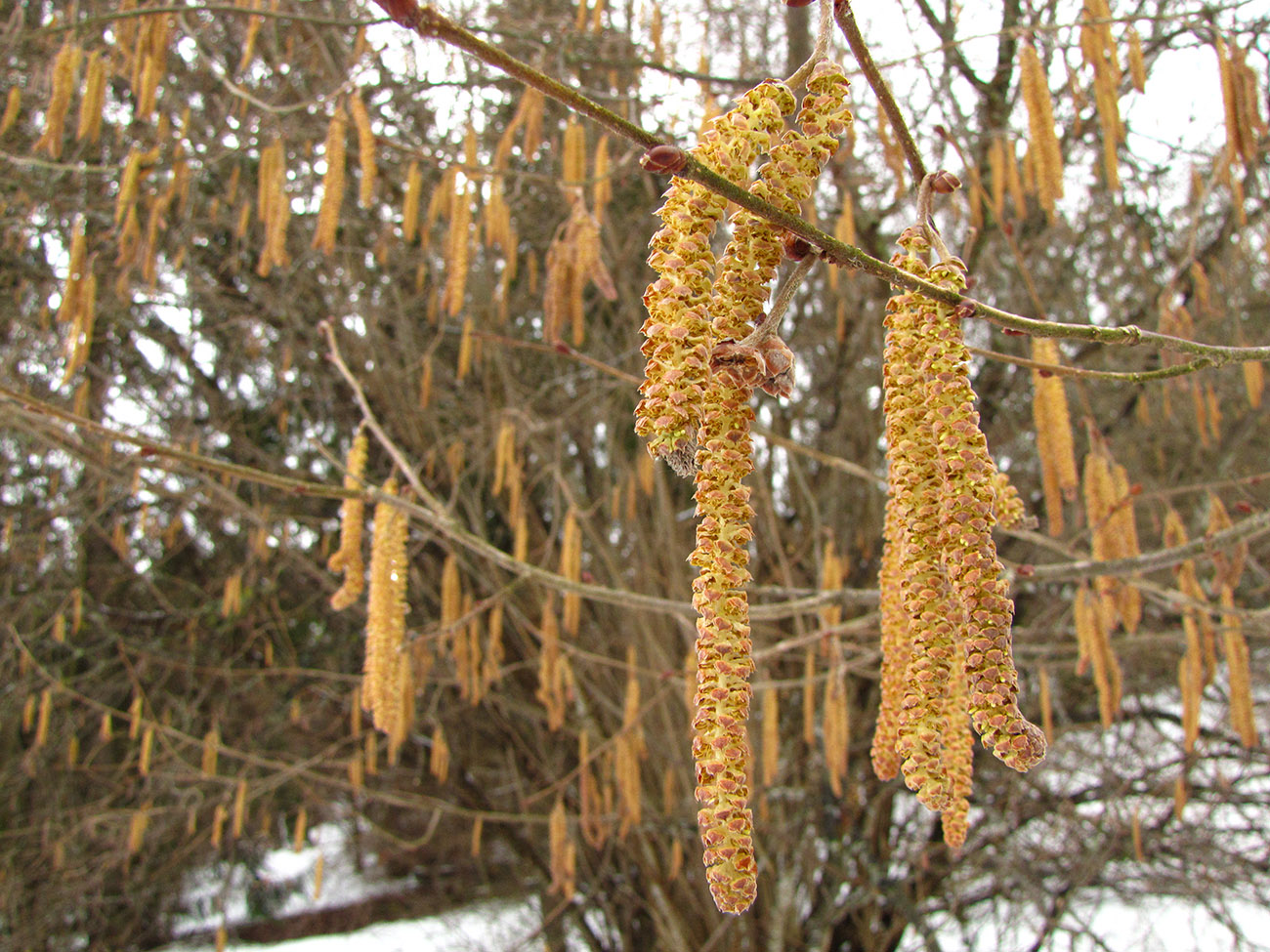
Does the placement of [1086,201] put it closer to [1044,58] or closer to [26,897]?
[1044,58]

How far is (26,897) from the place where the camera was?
386 centimetres

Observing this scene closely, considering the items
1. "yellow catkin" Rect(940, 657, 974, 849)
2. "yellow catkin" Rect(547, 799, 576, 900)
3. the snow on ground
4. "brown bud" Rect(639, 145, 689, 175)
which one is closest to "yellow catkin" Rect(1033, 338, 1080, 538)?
"yellow catkin" Rect(940, 657, 974, 849)

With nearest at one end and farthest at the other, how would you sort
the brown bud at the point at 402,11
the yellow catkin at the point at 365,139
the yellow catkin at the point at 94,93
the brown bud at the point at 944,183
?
1. the brown bud at the point at 402,11
2. the brown bud at the point at 944,183
3. the yellow catkin at the point at 365,139
4. the yellow catkin at the point at 94,93

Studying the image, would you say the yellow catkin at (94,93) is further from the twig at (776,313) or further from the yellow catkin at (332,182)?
the twig at (776,313)

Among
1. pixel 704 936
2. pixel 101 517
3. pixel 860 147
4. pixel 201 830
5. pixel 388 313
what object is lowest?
pixel 704 936

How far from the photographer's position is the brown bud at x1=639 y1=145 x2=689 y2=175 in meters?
0.44

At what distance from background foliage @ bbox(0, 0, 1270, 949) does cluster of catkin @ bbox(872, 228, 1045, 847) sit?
234 cm

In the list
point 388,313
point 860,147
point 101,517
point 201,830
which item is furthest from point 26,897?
point 860,147

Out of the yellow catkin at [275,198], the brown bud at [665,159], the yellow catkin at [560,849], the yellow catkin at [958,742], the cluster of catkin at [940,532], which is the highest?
the yellow catkin at [275,198]

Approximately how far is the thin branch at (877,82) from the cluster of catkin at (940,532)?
0.09 m

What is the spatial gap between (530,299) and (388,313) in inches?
22.1

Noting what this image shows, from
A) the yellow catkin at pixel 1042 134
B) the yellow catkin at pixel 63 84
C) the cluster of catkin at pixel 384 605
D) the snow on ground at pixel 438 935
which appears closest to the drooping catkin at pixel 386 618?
the cluster of catkin at pixel 384 605

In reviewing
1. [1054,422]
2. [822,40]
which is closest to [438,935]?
[1054,422]

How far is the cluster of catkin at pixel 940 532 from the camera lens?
0.52 m
